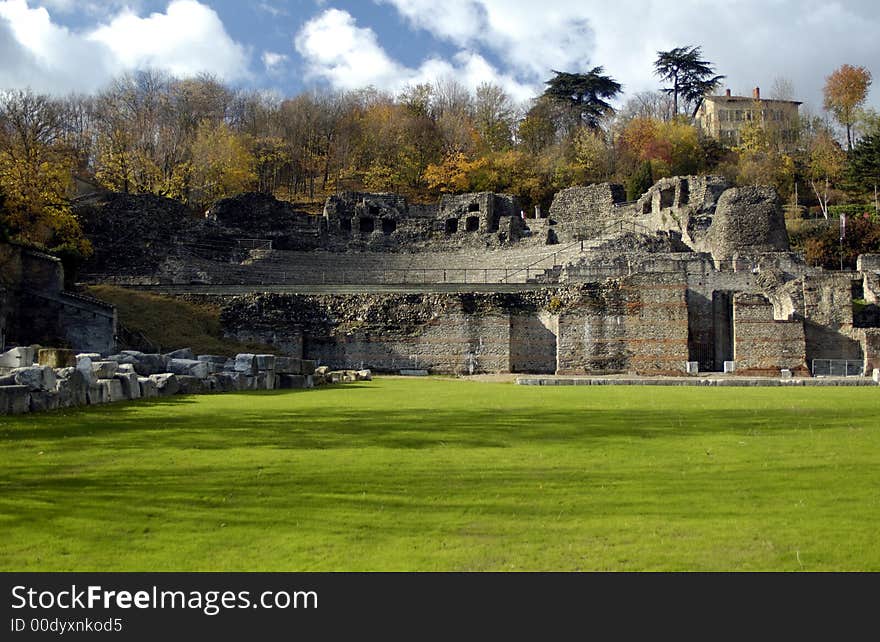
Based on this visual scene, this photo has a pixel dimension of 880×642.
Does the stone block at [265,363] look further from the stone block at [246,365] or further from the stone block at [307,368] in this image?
the stone block at [307,368]

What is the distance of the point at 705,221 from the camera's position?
48.4 metres

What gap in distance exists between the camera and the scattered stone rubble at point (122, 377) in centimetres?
1246

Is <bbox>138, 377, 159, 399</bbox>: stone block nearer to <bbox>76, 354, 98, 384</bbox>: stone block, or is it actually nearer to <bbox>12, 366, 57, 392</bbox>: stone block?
<bbox>76, 354, 98, 384</bbox>: stone block

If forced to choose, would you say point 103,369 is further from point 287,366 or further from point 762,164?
point 762,164

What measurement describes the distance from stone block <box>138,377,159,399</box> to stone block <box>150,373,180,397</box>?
83 millimetres

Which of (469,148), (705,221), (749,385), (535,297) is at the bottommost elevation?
(749,385)

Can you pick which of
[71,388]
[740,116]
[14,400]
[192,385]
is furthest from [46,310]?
[740,116]

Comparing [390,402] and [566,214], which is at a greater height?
[566,214]

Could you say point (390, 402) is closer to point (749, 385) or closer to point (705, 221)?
point (749, 385)

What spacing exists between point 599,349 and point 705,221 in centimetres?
2001

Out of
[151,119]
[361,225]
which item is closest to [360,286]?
[361,225]

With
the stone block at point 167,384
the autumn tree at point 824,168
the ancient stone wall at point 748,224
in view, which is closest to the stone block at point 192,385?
the stone block at point 167,384

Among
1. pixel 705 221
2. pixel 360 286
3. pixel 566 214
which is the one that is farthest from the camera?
pixel 566 214

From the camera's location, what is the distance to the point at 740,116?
84750 millimetres
